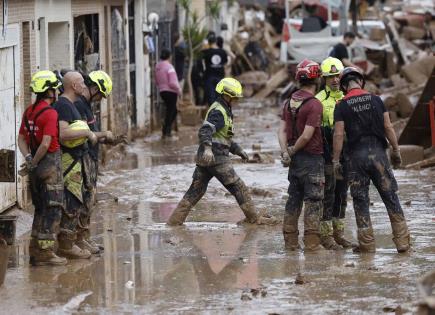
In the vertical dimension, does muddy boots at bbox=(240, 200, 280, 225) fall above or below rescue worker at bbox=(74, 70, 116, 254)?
Result: below

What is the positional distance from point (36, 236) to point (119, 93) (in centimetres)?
1184

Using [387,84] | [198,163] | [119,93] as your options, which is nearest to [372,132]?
[198,163]

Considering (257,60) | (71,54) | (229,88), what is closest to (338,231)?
(229,88)

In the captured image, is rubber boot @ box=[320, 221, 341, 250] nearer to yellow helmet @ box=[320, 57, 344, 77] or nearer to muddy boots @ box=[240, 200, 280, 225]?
yellow helmet @ box=[320, 57, 344, 77]

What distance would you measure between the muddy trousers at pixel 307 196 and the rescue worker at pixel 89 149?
183cm

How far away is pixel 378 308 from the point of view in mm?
9305

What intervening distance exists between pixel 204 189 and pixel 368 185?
8.68ft

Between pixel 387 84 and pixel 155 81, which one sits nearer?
pixel 155 81

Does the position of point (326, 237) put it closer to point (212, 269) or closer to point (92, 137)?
point (212, 269)

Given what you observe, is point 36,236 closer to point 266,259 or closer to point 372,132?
point 266,259

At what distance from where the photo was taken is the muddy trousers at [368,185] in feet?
38.5

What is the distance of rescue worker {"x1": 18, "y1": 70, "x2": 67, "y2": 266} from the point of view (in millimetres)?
10844

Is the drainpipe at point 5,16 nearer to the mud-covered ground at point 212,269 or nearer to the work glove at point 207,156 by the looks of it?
the mud-covered ground at point 212,269

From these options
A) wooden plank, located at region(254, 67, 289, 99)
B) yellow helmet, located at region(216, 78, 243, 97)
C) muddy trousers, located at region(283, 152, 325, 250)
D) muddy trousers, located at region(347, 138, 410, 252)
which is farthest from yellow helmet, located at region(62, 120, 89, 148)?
wooden plank, located at region(254, 67, 289, 99)
